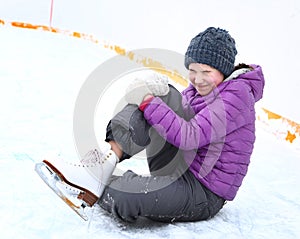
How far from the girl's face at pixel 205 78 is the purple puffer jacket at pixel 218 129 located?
3cm

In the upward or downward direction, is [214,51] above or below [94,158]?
above

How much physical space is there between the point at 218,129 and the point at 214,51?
202 mm

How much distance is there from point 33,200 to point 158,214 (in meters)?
0.32

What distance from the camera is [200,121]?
1.01 meters

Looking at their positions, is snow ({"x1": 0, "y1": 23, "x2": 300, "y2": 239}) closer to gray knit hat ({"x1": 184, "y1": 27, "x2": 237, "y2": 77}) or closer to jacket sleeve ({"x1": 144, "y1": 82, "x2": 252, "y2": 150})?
jacket sleeve ({"x1": 144, "y1": 82, "x2": 252, "y2": 150})

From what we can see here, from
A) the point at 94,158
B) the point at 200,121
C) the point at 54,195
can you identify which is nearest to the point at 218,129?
the point at 200,121

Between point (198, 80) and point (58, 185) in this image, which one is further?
point (198, 80)

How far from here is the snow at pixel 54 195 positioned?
0.99 m

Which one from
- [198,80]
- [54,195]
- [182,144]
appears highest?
[198,80]

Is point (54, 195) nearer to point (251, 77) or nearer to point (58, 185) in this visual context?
point (58, 185)

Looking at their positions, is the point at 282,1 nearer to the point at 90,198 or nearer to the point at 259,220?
the point at 259,220

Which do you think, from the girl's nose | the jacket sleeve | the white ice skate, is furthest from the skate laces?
the girl's nose

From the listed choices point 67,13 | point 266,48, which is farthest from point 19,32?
point 266,48

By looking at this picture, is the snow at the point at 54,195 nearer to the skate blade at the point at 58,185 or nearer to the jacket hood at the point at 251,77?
the skate blade at the point at 58,185
